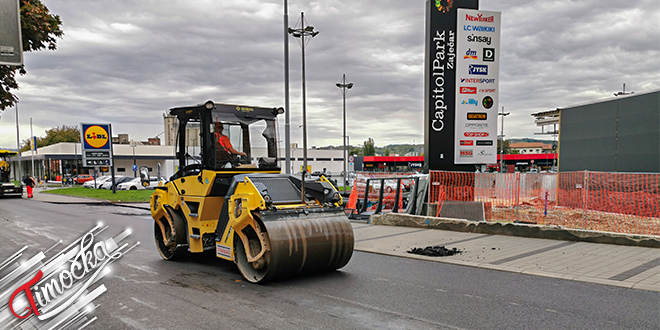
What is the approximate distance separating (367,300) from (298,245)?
1334 millimetres

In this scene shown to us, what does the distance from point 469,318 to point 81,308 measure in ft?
15.8

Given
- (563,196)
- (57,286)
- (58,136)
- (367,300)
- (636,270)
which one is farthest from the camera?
(58,136)

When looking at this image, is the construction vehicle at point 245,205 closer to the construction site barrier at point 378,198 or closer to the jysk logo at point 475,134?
the construction site barrier at point 378,198

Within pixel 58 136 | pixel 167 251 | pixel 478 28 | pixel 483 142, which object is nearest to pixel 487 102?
pixel 483 142

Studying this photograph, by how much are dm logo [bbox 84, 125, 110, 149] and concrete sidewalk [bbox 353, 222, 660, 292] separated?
26.2 metres

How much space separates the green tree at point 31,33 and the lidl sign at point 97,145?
2471 centimetres

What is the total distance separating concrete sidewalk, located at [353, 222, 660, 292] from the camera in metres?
6.97

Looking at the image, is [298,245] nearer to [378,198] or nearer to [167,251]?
[167,251]

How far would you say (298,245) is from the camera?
21.7 feet

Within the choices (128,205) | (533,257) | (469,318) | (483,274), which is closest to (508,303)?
(469,318)

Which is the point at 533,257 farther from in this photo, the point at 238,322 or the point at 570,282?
the point at 238,322

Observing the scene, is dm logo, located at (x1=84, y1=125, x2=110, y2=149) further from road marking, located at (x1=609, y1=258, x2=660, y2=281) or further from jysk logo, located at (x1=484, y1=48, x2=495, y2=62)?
road marking, located at (x1=609, y1=258, x2=660, y2=281)

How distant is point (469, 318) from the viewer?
202 inches

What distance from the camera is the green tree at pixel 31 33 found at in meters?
7.49
